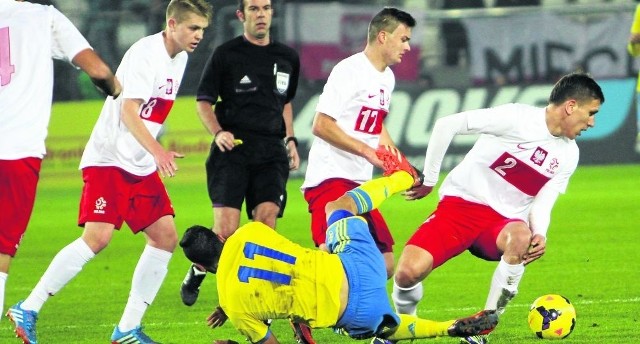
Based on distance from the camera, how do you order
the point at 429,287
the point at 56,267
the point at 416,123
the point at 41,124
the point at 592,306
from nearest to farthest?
the point at 41,124, the point at 56,267, the point at 592,306, the point at 429,287, the point at 416,123

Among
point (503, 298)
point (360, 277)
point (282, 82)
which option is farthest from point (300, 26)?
point (360, 277)

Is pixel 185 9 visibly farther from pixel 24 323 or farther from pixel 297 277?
pixel 297 277

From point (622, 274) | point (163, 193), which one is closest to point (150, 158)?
point (163, 193)

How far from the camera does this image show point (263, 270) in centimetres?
573

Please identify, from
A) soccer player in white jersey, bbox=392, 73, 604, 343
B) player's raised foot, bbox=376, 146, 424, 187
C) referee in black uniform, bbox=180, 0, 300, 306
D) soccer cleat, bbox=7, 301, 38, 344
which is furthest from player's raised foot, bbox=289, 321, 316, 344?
soccer cleat, bbox=7, 301, 38, 344

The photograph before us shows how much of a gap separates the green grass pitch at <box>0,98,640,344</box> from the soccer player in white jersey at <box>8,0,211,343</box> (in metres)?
0.50

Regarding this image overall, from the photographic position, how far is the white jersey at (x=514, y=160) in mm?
7391

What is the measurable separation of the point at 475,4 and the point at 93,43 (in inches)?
238

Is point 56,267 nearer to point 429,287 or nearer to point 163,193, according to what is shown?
point 163,193

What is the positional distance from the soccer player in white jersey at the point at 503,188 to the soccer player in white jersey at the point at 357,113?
390 millimetres

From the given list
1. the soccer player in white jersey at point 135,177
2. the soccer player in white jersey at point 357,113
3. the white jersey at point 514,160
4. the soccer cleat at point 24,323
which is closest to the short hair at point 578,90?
the white jersey at point 514,160

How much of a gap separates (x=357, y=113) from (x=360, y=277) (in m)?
2.06

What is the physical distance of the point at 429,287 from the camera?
9.63 meters

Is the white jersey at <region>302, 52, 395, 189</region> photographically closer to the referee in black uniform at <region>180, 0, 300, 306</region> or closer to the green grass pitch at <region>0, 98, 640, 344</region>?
the referee in black uniform at <region>180, 0, 300, 306</region>
